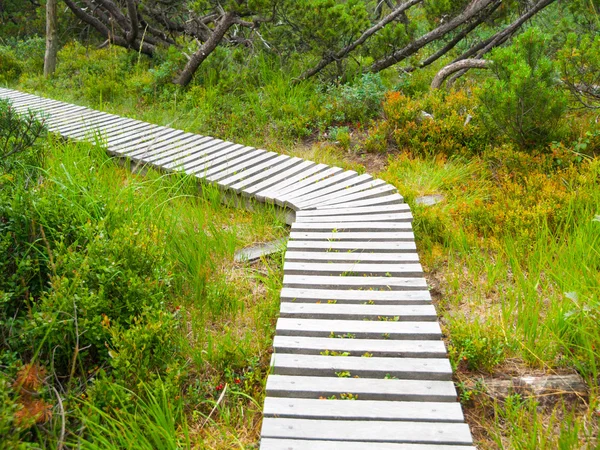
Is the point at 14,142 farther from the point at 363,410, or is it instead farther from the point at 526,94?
the point at 526,94

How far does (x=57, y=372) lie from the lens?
349cm

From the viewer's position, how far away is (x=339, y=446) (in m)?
2.80

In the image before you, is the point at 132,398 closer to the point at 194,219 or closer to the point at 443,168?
the point at 194,219

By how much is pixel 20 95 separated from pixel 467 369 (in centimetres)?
867

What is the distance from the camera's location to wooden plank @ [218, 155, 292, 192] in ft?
18.7

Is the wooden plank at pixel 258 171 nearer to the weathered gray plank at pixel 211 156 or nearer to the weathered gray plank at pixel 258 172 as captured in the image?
the weathered gray plank at pixel 258 172

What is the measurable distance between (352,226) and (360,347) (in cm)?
155

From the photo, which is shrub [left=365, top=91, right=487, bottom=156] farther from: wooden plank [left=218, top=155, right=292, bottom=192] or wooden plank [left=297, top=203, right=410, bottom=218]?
wooden plank [left=297, top=203, right=410, bottom=218]

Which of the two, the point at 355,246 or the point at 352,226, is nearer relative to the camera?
the point at 355,246

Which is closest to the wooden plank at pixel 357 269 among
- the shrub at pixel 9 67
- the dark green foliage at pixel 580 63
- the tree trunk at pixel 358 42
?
the dark green foliage at pixel 580 63

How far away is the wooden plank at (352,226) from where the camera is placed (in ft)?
15.8

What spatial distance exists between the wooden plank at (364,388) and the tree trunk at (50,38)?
9.69 meters

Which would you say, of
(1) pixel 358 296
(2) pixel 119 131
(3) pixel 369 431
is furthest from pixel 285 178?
(3) pixel 369 431

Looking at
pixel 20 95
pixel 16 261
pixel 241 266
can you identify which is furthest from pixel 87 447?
pixel 20 95
